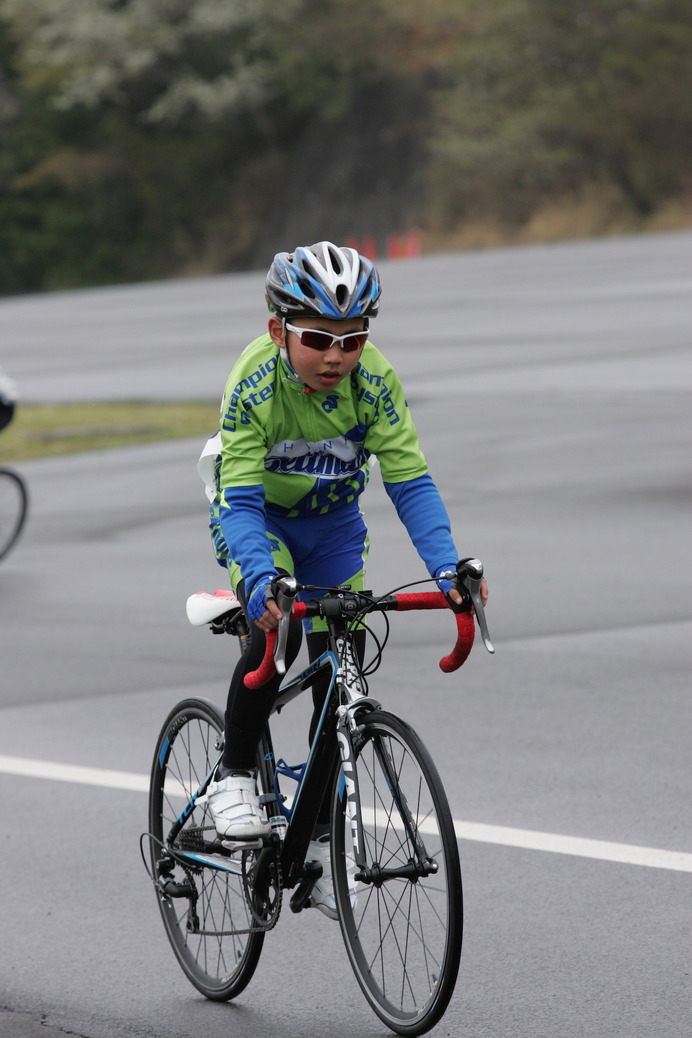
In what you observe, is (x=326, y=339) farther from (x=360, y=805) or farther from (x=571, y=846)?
(x=571, y=846)

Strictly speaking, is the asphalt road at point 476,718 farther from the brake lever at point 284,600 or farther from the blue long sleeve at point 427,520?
the blue long sleeve at point 427,520

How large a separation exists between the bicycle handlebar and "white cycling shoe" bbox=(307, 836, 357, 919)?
0.53 m

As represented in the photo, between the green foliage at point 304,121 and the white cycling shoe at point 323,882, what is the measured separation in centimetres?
4653

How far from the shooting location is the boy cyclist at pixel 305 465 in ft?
14.2

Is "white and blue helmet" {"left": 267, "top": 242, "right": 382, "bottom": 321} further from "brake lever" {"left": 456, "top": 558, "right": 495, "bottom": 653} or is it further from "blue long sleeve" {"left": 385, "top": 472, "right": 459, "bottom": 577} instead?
"brake lever" {"left": 456, "top": 558, "right": 495, "bottom": 653}

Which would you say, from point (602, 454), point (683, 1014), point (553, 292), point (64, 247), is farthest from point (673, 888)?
point (64, 247)

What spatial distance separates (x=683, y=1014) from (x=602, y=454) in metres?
10.1

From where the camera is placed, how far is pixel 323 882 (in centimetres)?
445

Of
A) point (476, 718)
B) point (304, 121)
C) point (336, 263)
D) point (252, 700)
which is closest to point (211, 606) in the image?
point (252, 700)

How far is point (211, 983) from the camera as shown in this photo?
4.77 metres

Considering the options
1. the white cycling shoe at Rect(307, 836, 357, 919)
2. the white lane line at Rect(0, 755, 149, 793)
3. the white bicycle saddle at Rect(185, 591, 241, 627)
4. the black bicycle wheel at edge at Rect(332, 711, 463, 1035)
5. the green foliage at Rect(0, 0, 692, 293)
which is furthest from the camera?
the green foliage at Rect(0, 0, 692, 293)

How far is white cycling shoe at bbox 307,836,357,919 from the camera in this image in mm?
4402

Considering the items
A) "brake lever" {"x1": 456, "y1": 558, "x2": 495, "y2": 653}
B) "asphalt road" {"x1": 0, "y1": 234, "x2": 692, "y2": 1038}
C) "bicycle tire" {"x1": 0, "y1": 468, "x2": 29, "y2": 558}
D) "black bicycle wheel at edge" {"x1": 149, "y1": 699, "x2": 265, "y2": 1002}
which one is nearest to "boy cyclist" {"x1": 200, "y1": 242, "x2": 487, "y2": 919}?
"brake lever" {"x1": 456, "y1": 558, "x2": 495, "y2": 653}

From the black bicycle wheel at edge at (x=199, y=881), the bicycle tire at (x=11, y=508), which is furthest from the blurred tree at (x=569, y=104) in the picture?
the black bicycle wheel at edge at (x=199, y=881)
